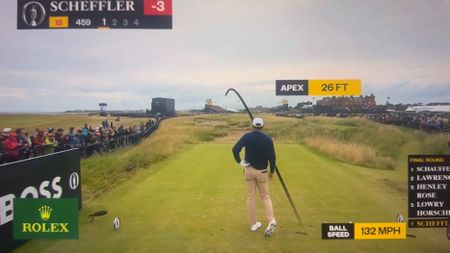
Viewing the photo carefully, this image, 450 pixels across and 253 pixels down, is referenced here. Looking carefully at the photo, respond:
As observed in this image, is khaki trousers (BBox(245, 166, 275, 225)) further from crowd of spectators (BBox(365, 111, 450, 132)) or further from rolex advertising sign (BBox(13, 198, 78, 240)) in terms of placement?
crowd of spectators (BBox(365, 111, 450, 132))

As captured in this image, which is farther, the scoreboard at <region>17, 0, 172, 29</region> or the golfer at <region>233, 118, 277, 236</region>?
the scoreboard at <region>17, 0, 172, 29</region>

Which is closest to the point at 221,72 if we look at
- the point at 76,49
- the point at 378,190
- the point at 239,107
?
the point at 239,107

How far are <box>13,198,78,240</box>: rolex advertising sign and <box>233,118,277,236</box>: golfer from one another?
6.15ft

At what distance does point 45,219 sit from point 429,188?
14.2 ft

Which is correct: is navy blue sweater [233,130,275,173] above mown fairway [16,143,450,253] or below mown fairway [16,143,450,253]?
above

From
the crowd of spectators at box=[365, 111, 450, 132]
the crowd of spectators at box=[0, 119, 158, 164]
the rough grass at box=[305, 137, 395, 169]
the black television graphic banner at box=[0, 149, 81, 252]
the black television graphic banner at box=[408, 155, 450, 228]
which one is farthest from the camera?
the rough grass at box=[305, 137, 395, 169]

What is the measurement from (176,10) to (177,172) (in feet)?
7.11

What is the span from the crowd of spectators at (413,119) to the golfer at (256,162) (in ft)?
6.42

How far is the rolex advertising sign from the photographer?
3984 millimetres

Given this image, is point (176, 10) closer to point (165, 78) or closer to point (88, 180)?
point (165, 78)

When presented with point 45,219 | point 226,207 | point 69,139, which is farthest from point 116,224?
point 69,139

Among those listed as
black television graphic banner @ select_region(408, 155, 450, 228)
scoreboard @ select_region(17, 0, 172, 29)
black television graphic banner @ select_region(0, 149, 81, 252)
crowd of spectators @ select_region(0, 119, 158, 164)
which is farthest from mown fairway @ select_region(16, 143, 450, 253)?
scoreboard @ select_region(17, 0, 172, 29)

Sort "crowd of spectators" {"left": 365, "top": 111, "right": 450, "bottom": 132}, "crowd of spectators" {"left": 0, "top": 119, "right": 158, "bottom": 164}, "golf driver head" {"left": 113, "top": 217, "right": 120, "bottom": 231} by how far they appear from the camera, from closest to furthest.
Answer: "golf driver head" {"left": 113, "top": 217, "right": 120, "bottom": 231}, "crowd of spectators" {"left": 0, "top": 119, "right": 158, "bottom": 164}, "crowd of spectators" {"left": 365, "top": 111, "right": 450, "bottom": 132}

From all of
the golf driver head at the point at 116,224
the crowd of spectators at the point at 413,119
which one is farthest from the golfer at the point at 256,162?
the crowd of spectators at the point at 413,119
